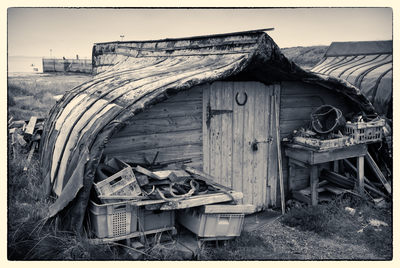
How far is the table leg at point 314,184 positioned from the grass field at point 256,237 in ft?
0.56

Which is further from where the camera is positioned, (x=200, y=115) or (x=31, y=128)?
(x=31, y=128)

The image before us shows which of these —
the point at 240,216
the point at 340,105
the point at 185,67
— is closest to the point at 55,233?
the point at 240,216

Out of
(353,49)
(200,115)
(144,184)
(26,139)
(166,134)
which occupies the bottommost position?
(144,184)

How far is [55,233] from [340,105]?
584 centimetres

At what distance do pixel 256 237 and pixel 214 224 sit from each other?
1.09m

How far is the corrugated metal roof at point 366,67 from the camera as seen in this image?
36.9 ft

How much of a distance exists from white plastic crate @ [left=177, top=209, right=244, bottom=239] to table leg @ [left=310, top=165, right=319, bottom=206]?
2240 mm

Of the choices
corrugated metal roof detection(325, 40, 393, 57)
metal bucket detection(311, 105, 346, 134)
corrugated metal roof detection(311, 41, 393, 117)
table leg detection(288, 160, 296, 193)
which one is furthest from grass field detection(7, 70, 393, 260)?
corrugated metal roof detection(325, 40, 393, 57)

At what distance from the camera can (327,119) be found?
793 cm

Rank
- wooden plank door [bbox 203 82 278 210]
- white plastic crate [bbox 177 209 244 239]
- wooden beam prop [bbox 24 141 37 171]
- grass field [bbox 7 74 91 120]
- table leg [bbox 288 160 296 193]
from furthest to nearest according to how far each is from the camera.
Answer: grass field [bbox 7 74 91 120]
wooden beam prop [bbox 24 141 37 171]
table leg [bbox 288 160 296 193]
wooden plank door [bbox 203 82 278 210]
white plastic crate [bbox 177 209 244 239]

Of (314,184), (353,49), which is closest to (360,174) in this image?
(314,184)

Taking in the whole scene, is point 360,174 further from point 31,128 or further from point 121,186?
point 31,128

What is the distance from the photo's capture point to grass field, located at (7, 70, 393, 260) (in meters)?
5.18

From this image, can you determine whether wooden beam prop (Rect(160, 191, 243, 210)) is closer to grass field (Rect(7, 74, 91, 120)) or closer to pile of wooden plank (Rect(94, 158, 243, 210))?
pile of wooden plank (Rect(94, 158, 243, 210))
